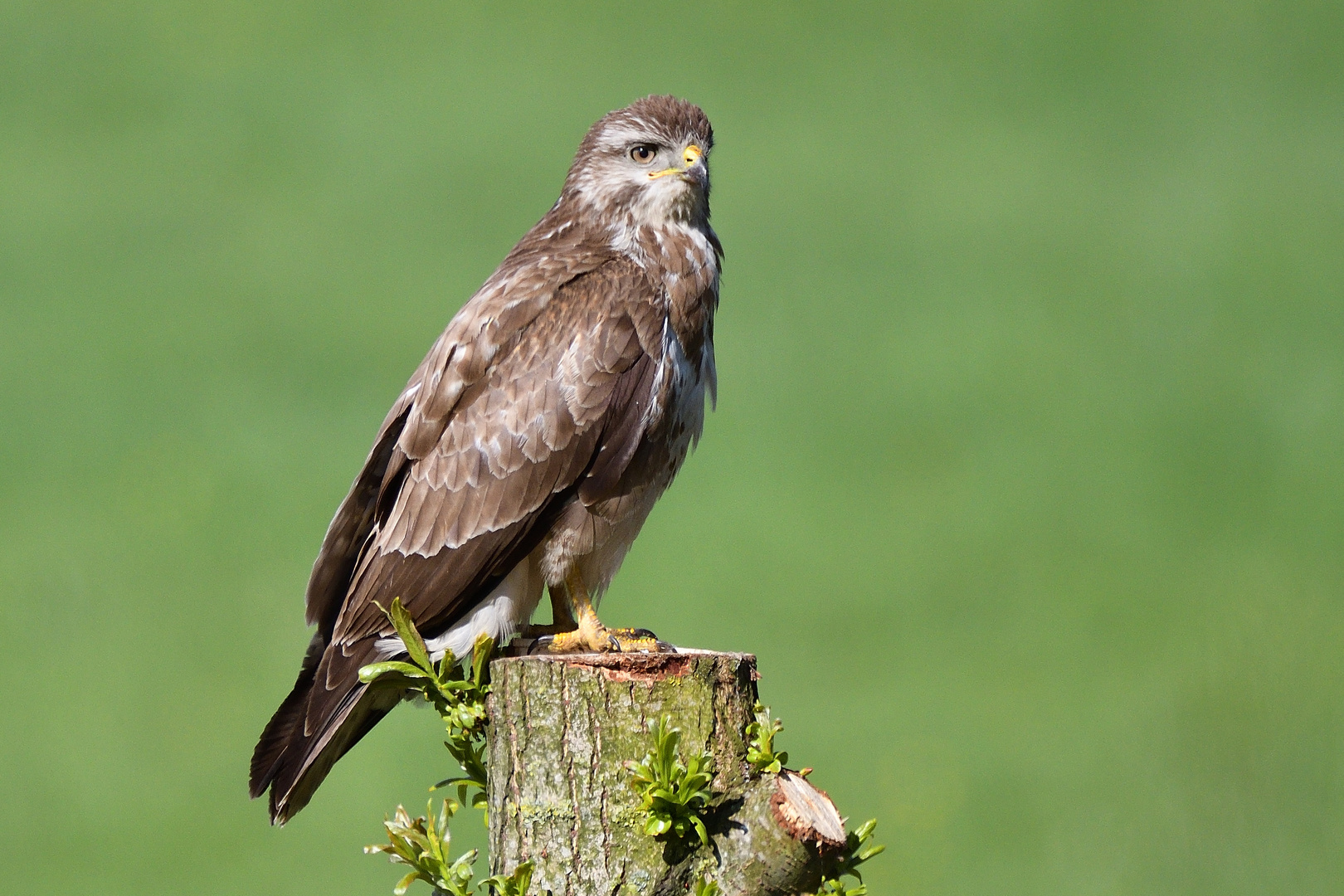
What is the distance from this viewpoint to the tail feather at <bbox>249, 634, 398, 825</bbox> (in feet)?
10.9

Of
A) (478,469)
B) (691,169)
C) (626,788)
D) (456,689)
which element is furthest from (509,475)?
(691,169)

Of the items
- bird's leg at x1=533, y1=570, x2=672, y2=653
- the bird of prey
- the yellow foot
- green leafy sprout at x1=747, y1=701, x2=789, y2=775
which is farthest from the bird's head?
green leafy sprout at x1=747, y1=701, x2=789, y2=775

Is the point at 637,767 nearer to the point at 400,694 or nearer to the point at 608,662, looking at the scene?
the point at 608,662

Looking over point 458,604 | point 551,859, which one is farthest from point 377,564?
point 551,859

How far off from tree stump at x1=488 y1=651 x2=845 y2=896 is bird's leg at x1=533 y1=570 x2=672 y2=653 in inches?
20.1

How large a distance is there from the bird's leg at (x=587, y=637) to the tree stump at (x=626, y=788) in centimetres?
51

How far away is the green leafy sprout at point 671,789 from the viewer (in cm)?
264

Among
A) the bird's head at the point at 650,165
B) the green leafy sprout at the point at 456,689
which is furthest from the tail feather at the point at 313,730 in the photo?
the bird's head at the point at 650,165

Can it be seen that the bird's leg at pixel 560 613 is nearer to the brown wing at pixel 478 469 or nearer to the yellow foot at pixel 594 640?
the yellow foot at pixel 594 640

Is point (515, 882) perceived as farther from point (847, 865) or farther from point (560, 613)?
point (560, 613)

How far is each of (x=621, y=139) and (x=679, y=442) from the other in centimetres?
107

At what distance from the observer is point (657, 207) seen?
394 centimetres

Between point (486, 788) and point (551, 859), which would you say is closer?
point (551, 859)

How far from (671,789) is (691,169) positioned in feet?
6.86
